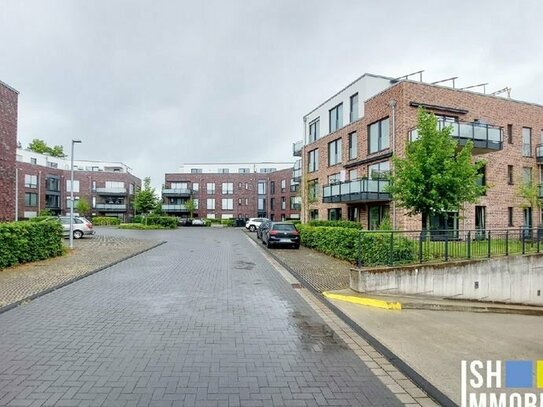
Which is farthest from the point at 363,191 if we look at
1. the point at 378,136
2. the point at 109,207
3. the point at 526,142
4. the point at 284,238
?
the point at 109,207

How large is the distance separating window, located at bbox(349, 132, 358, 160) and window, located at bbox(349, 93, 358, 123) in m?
1.20

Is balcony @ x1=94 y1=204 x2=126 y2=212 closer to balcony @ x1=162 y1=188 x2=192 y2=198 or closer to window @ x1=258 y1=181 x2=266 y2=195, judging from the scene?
balcony @ x1=162 y1=188 x2=192 y2=198

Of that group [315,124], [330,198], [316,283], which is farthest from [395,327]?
[315,124]

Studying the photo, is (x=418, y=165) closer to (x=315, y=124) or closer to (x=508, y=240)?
(x=508, y=240)

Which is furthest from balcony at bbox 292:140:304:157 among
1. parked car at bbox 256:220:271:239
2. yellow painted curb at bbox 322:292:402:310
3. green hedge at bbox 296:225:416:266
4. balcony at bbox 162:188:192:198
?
balcony at bbox 162:188:192:198

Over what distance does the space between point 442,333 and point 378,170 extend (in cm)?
1844

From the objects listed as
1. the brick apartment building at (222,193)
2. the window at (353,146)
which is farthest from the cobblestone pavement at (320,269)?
the brick apartment building at (222,193)

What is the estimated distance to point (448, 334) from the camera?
604cm

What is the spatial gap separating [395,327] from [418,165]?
8.68 metres

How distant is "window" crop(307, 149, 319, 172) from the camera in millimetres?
33750

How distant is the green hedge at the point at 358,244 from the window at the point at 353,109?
10.2 metres

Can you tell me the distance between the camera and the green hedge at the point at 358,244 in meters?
10.1

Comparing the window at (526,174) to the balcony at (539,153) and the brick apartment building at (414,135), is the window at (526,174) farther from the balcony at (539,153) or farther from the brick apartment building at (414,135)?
the balcony at (539,153)

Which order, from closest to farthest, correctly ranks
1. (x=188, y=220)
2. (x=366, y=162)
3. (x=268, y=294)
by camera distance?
(x=268, y=294)
(x=366, y=162)
(x=188, y=220)
